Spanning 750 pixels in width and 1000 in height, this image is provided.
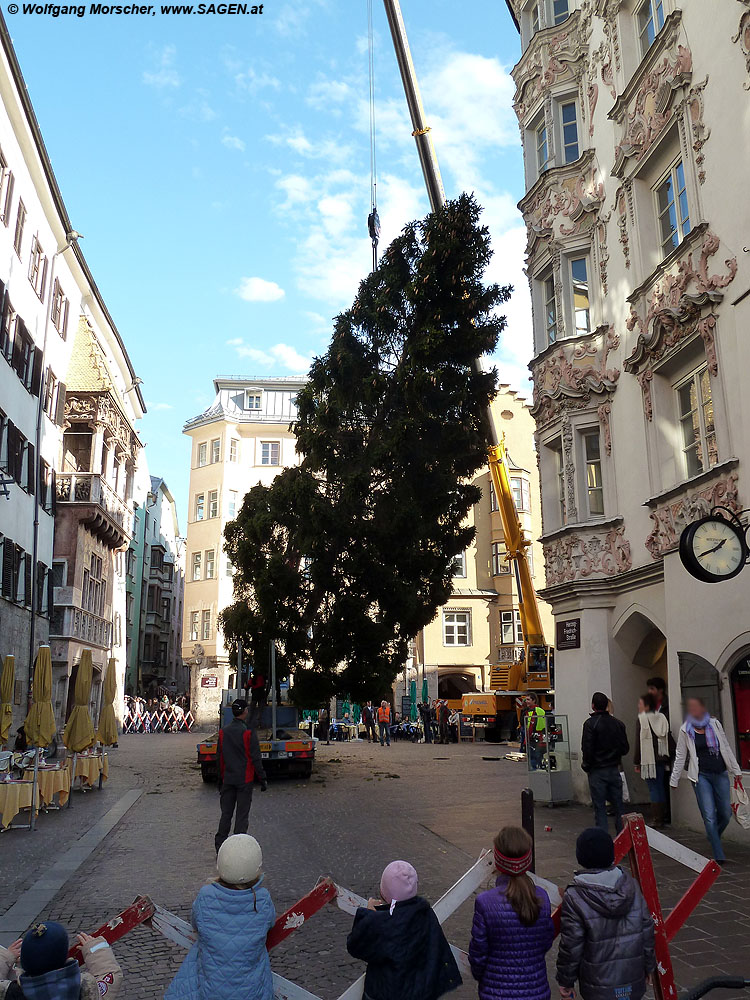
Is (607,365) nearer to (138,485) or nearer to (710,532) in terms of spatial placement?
(710,532)

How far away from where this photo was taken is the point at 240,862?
3.91 meters

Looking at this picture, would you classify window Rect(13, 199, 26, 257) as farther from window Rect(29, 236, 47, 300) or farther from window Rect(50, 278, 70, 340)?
window Rect(50, 278, 70, 340)

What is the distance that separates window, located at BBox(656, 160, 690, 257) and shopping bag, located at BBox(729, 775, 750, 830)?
7866 millimetres

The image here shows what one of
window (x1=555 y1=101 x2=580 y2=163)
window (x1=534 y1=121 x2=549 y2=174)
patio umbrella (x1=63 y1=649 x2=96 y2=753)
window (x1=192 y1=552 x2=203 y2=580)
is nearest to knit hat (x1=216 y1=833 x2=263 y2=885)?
patio umbrella (x1=63 y1=649 x2=96 y2=753)

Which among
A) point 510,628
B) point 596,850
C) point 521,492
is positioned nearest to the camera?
point 596,850

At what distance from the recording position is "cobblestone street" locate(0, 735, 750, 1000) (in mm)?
6461

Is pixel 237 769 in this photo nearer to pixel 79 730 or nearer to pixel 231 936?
pixel 231 936

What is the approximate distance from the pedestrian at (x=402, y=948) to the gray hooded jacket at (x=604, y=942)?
0.55m

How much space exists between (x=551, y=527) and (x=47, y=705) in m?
9.92

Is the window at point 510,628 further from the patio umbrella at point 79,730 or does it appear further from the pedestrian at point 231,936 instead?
the pedestrian at point 231,936

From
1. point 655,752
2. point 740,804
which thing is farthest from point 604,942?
point 655,752

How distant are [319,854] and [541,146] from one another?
15.2 meters

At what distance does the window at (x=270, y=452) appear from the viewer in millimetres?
64062

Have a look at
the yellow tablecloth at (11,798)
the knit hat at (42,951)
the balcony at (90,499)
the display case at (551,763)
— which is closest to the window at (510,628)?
Result: the balcony at (90,499)
